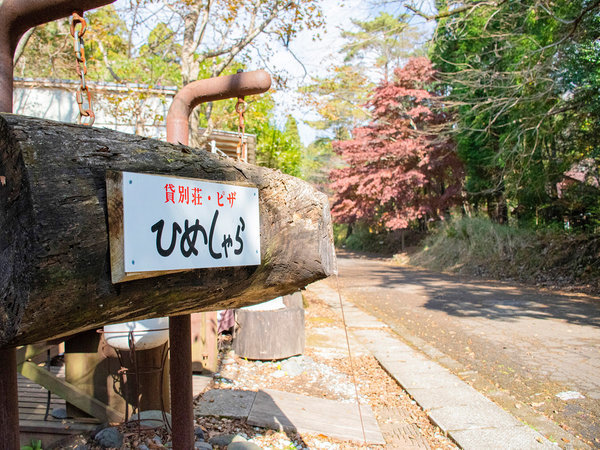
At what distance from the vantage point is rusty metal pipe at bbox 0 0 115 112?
1389 millimetres

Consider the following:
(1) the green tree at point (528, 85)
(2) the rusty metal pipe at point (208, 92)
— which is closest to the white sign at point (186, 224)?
(2) the rusty metal pipe at point (208, 92)

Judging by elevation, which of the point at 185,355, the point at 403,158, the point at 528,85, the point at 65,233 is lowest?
the point at 185,355

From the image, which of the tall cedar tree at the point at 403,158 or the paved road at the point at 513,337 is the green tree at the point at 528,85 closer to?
the tall cedar tree at the point at 403,158

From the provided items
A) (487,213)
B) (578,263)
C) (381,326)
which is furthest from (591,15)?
(487,213)

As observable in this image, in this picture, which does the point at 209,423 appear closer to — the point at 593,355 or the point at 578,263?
the point at 593,355

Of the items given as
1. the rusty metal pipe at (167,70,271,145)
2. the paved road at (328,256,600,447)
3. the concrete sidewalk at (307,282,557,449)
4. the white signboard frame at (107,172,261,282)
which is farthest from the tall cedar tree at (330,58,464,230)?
the white signboard frame at (107,172,261,282)

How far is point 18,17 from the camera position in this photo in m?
1.49

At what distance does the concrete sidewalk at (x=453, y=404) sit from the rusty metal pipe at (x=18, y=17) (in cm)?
341

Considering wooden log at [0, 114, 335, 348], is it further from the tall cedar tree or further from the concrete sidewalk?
the tall cedar tree

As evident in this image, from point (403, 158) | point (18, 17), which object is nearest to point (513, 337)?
point (18, 17)

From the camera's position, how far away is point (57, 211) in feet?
3.00

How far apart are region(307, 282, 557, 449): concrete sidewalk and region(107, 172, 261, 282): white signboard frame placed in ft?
8.86

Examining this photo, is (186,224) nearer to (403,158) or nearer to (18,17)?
(18,17)

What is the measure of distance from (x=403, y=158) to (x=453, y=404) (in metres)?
16.2
